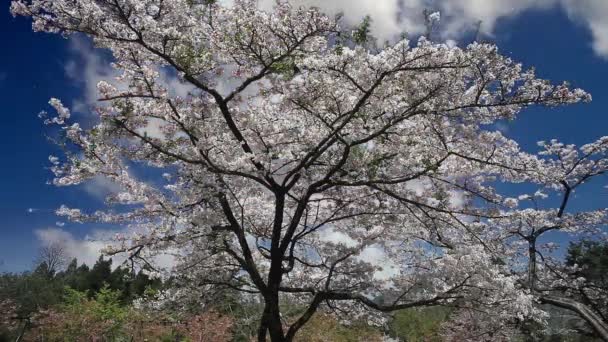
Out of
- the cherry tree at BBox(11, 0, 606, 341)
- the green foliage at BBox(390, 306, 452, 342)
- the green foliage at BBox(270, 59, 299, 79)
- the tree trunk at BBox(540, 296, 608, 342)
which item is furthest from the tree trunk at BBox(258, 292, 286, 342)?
the green foliage at BBox(390, 306, 452, 342)

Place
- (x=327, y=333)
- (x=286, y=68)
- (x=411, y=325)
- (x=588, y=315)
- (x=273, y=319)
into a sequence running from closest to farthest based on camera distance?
(x=588, y=315)
(x=286, y=68)
(x=273, y=319)
(x=327, y=333)
(x=411, y=325)

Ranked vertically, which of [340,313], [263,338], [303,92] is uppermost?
[303,92]

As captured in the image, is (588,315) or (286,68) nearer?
(588,315)

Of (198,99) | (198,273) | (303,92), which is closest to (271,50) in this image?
(303,92)

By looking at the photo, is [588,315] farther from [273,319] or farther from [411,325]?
[411,325]

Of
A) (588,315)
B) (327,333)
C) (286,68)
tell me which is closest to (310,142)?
(286,68)

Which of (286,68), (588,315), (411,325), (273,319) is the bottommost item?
(273,319)

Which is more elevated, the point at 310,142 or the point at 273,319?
the point at 310,142

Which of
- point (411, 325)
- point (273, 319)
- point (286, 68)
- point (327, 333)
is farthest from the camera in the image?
point (411, 325)

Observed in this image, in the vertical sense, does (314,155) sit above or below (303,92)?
below

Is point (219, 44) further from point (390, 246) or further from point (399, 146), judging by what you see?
point (390, 246)

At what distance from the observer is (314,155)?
6543 millimetres

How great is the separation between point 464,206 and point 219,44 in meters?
4.26

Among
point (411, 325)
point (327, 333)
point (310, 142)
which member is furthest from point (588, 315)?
point (411, 325)
